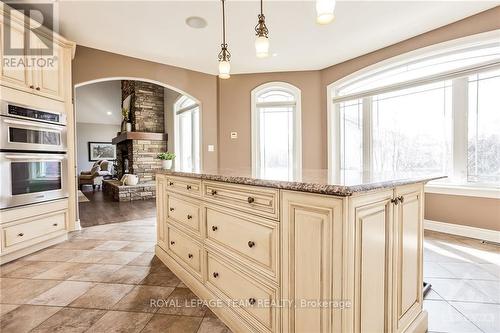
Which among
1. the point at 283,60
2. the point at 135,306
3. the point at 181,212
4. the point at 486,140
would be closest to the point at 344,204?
the point at 181,212

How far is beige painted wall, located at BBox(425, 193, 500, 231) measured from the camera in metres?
2.99

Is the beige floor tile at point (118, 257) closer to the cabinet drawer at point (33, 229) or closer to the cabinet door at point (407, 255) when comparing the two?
the cabinet drawer at point (33, 229)

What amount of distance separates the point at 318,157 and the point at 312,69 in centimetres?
165

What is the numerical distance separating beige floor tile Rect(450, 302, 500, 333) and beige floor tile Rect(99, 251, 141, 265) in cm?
275

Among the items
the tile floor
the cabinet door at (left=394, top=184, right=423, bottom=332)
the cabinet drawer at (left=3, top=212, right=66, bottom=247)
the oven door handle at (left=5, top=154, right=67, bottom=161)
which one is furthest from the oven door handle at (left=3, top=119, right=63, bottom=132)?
the cabinet door at (left=394, top=184, right=423, bottom=332)

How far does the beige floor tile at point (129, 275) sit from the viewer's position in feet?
7.02

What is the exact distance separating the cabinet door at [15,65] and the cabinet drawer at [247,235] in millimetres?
2527

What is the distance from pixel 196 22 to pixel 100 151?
10214 millimetres

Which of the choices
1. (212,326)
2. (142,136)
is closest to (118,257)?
(212,326)

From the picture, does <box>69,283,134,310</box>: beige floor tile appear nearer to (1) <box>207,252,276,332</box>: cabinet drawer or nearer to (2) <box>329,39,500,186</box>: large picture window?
(1) <box>207,252,276,332</box>: cabinet drawer

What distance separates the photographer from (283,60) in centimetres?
434

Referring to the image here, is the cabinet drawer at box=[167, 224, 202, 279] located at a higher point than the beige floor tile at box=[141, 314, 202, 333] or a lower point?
higher

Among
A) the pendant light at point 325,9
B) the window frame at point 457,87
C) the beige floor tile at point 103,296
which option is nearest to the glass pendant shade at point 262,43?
the pendant light at point 325,9

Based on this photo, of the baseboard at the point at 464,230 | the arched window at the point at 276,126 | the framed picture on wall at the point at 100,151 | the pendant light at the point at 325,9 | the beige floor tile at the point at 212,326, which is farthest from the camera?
the framed picture on wall at the point at 100,151
